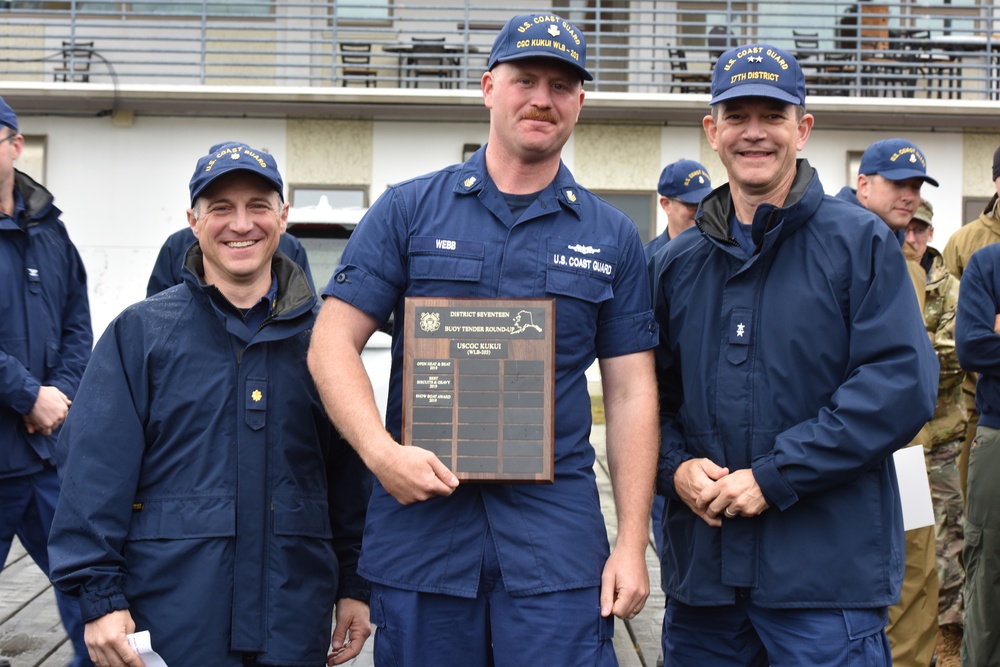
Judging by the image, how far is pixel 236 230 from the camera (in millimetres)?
3422

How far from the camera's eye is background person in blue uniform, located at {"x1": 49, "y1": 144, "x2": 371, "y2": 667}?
314 centimetres

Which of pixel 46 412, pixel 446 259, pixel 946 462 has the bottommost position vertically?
pixel 946 462

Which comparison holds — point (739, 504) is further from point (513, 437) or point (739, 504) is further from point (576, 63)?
point (576, 63)

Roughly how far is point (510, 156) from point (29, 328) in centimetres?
254

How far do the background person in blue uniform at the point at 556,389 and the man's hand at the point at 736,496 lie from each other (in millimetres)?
185

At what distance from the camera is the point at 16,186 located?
4.95 metres

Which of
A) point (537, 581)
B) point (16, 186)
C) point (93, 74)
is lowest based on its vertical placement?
point (537, 581)

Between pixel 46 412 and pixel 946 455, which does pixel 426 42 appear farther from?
pixel 46 412

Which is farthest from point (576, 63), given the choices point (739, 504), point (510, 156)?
point (739, 504)

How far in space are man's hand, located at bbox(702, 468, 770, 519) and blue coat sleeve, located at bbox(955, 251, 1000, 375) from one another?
7.07 ft

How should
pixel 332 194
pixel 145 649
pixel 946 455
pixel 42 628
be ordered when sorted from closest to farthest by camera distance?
pixel 145 649, pixel 946 455, pixel 42 628, pixel 332 194

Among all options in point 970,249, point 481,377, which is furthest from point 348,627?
point 970,249

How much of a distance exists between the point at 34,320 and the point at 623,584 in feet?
9.62

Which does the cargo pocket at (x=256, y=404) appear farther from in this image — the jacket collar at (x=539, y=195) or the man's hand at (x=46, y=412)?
the man's hand at (x=46, y=412)
